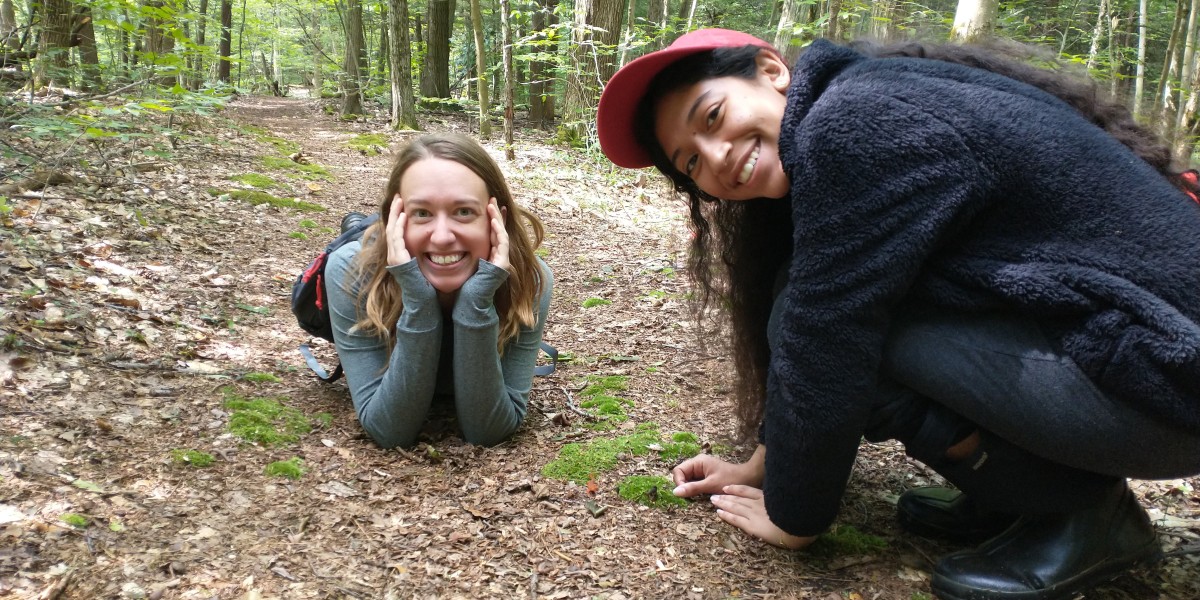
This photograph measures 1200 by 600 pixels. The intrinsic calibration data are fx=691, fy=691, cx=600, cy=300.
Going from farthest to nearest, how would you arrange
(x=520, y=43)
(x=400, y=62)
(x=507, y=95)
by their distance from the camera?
1. (x=400, y=62)
2. (x=507, y=95)
3. (x=520, y=43)

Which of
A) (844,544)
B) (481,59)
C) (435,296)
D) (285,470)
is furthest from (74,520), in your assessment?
(481,59)

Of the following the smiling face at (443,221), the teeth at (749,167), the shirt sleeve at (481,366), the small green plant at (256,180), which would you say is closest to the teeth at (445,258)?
the smiling face at (443,221)

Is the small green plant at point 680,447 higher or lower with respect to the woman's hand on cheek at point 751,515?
lower

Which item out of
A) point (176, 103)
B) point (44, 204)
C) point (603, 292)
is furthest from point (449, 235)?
point (44, 204)

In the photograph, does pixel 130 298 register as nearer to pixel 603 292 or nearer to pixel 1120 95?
pixel 603 292

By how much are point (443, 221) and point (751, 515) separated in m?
1.45

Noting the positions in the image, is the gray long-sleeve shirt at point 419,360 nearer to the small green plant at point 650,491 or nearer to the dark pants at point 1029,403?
the small green plant at point 650,491

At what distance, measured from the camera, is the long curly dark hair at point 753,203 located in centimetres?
168

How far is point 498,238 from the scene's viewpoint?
2561mm

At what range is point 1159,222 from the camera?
4.73 ft

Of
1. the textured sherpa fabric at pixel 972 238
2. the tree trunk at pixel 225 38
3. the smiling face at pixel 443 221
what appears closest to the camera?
the textured sherpa fabric at pixel 972 238

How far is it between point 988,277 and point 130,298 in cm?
369

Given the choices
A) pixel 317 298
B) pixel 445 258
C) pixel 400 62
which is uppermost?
pixel 400 62

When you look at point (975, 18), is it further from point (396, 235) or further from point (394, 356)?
point (394, 356)
